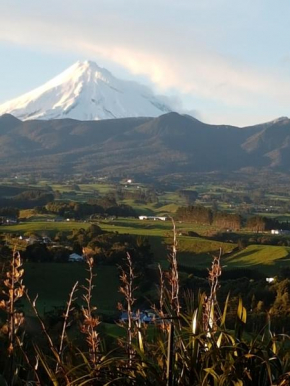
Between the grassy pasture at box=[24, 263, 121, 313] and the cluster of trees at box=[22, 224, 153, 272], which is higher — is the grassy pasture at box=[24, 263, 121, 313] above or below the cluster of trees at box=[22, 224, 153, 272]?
below

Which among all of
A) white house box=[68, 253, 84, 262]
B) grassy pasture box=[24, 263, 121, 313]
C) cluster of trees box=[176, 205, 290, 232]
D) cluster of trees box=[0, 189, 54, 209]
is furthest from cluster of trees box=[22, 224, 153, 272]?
cluster of trees box=[0, 189, 54, 209]

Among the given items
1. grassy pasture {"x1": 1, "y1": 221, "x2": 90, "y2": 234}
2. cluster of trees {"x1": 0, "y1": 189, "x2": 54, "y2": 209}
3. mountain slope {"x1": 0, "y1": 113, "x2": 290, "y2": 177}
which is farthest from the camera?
mountain slope {"x1": 0, "y1": 113, "x2": 290, "y2": 177}

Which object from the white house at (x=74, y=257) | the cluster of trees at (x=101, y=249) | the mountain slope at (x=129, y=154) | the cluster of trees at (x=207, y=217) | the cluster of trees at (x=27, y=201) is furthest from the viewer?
the mountain slope at (x=129, y=154)

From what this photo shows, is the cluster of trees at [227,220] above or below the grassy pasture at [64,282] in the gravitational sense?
above

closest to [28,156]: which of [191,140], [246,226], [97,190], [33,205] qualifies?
[191,140]

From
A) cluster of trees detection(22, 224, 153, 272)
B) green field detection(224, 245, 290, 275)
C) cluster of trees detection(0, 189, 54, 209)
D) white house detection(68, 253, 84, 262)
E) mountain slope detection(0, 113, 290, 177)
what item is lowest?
green field detection(224, 245, 290, 275)

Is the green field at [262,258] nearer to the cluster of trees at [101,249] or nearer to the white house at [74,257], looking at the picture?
the cluster of trees at [101,249]

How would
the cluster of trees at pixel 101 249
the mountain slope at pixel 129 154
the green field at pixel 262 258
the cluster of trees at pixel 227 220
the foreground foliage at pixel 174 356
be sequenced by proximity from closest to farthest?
the foreground foliage at pixel 174 356, the cluster of trees at pixel 101 249, the green field at pixel 262 258, the cluster of trees at pixel 227 220, the mountain slope at pixel 129 154

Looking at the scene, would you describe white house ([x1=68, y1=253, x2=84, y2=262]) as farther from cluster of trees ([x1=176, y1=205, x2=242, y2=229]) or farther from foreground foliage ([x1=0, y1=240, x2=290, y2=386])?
foreground foliage ([x1=0, y1=240, x2=290, y2=386])

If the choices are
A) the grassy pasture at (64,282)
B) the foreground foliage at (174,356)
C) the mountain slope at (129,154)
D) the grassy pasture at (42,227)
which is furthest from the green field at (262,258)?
the mountain slope at (129,154)

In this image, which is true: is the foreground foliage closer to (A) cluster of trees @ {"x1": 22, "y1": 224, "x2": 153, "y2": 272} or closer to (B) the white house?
(A) cluster of trees @ {"x1": 22, "y1": 224, "x2": 153, "y2": 272}

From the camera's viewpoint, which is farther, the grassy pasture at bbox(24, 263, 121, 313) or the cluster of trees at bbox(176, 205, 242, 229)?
the cluster of trees at bbox(176, 205, 242, 229)

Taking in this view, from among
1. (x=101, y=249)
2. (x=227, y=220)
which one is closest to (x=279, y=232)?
(x=227, y=220)

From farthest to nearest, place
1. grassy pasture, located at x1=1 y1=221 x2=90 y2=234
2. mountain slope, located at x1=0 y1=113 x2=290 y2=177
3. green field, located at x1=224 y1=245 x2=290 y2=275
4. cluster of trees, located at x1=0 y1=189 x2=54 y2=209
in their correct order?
1. mountain slope, located at x1=0 y1=113 x2=290 y2=177
2. cluster of trees, located at x1=0 y1=189 x2=54 y2=209
3. grassy pasture, located at x1=1 y1=221 x2=90 y2=234
4. green field, located at x1=224 y1=245 x2=290 y2=275
